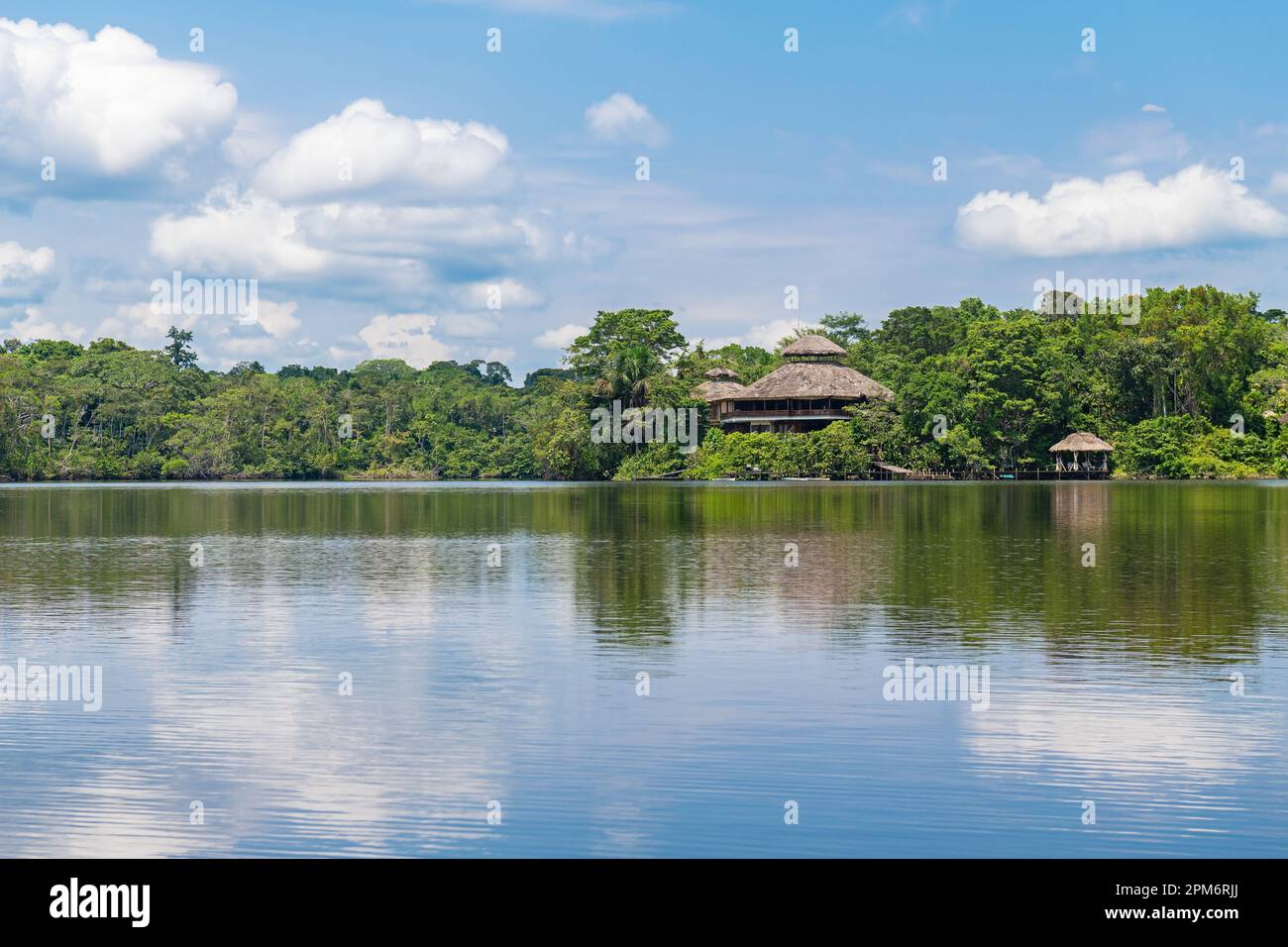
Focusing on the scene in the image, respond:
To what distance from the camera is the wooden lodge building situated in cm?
8538

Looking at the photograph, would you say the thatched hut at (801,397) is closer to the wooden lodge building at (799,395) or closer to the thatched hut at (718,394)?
the wooden lodge building at (799,395)

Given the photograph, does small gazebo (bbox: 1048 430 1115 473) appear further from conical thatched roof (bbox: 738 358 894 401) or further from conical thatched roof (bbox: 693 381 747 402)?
conical thatched roof (bbox: 693 381 747 402)

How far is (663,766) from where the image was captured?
31.7 feet

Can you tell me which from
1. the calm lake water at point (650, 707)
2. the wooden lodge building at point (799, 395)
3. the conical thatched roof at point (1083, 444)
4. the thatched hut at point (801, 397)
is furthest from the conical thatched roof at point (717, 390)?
the calm lake water at point (650, 707)

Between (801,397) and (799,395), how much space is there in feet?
1.22

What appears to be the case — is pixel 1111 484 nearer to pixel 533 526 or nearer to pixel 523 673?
pixel 533 526

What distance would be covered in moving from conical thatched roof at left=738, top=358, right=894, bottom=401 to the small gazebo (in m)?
11.2

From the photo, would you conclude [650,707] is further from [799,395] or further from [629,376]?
[799,395]

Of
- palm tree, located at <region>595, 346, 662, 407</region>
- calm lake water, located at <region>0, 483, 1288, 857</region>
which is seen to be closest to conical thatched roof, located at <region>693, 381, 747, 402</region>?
palm tree, located at <region>595, 346, 662, 407</region>

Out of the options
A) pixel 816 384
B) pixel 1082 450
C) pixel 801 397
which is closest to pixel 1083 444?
pixel 1082 450

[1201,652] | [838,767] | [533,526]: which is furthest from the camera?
[533,526]
